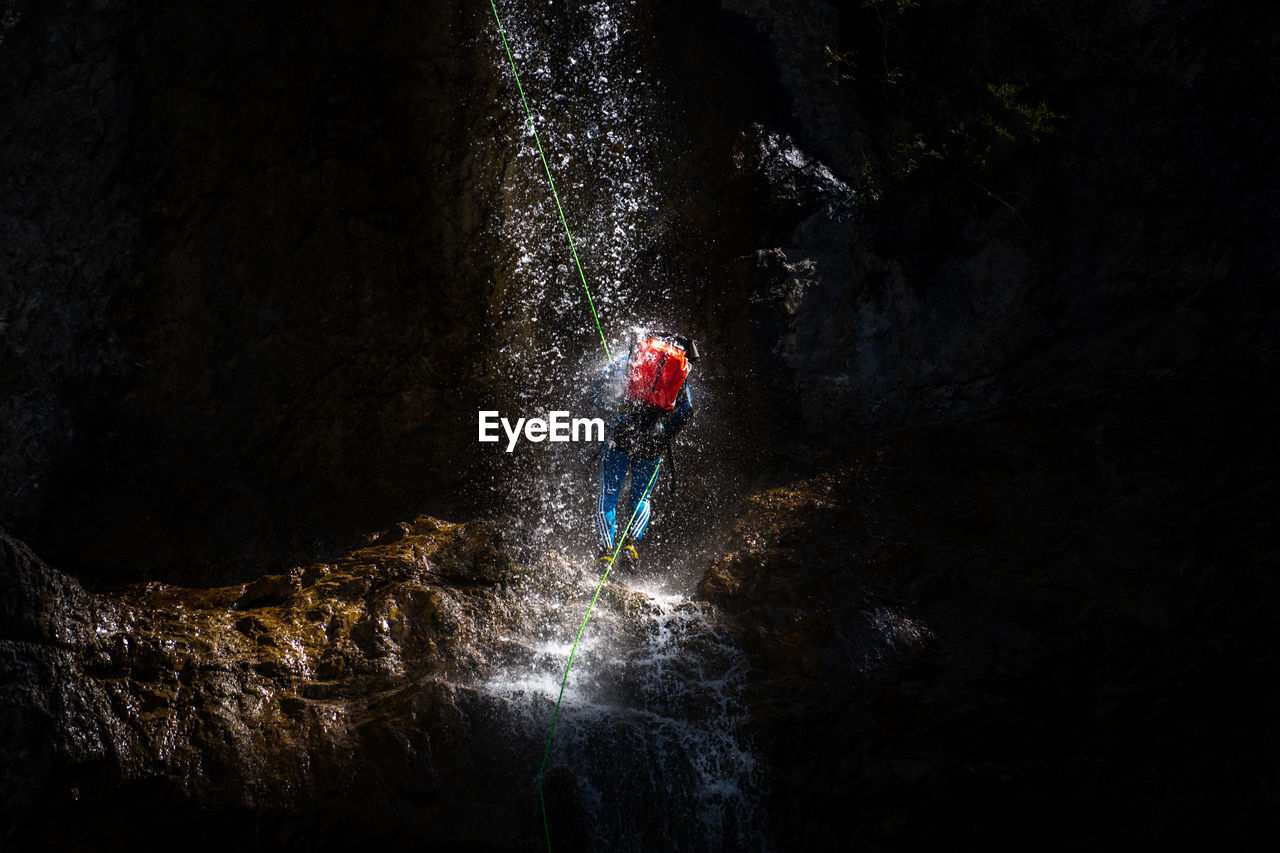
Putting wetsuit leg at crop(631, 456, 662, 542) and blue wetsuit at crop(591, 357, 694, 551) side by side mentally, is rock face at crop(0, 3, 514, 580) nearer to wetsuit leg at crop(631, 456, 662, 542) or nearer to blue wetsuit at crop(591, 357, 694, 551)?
blue wetsuit at crop(591, 357, 694, 551)

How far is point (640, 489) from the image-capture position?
5527mm

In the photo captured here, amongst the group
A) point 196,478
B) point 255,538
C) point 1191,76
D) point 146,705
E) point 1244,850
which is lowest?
point 1244,850

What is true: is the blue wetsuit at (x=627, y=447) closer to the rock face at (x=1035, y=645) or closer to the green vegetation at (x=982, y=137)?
the rock face at (x=1035, y=645)

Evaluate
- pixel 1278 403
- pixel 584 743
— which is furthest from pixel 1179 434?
pixel 584 743

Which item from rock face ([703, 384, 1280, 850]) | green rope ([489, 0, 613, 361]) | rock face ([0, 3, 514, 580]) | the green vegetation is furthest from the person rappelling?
the green vegetation

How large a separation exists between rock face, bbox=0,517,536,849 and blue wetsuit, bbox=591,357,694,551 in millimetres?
1258

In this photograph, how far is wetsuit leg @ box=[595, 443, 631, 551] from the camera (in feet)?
17.6

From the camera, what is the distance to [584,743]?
13.0 ft

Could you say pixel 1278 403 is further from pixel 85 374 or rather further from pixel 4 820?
pixel 85 374

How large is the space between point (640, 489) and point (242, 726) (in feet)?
9.06

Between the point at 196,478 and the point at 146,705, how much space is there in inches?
71.9

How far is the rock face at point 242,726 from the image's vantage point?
3398mm

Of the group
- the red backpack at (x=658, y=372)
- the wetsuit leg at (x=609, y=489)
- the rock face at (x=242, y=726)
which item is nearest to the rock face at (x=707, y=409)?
the rock face at (x=242, y=726)

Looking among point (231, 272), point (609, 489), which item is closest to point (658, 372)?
point (609, 489)
